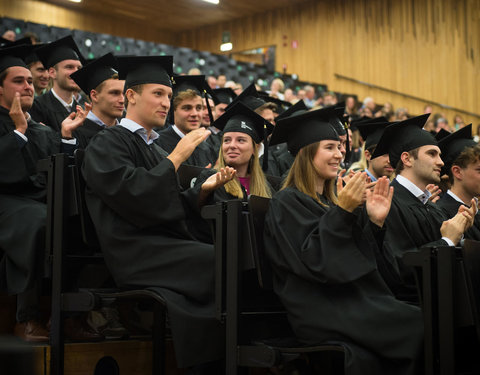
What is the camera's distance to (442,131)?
19.0 feet

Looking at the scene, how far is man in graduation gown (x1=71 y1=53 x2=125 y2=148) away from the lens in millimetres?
4688

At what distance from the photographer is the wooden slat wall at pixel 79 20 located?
1555 centimetres

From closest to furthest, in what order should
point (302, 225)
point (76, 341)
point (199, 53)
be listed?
point (302, 225), point (76, 341), point (199, 53)

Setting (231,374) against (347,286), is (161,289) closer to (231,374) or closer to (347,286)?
(231,374)

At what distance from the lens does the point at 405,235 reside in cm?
387

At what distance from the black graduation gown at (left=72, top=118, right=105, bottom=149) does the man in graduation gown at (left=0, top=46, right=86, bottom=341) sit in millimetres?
319

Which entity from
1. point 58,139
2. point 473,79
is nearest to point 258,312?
point 58,139

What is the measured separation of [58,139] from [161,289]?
1.64m

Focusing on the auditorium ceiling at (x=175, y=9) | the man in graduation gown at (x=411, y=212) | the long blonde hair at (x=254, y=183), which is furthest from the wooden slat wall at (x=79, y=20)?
the man in graduation gown at (x=411, y=212)

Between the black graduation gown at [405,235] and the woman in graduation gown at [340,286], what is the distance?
609mm

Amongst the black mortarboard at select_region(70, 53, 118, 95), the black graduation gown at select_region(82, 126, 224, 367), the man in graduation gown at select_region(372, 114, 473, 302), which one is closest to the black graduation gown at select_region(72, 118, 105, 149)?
the black mortarboard at select_region(70, 53, 118, 95)

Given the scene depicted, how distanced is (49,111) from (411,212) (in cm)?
311

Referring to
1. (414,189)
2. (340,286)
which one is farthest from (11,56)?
(414,189)

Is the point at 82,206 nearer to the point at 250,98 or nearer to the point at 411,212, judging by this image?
the point at 411,212
